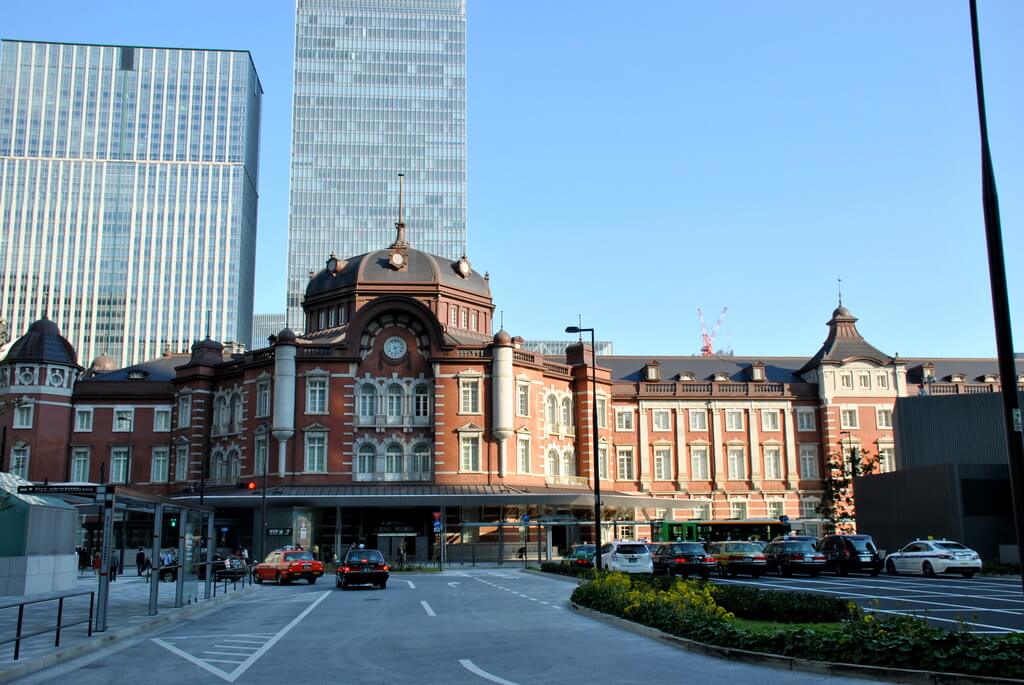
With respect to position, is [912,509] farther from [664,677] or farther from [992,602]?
[664,677]

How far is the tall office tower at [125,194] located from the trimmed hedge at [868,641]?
138676 mm

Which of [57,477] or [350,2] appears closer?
[57,477]

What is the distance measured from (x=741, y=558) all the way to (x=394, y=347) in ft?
103

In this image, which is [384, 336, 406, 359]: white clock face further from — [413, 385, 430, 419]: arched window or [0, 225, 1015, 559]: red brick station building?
[413, 385, 430, 419]: arched window

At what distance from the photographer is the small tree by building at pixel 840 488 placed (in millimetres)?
68000

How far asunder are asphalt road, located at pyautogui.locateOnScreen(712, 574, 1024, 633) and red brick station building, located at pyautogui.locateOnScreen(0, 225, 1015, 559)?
26.2m

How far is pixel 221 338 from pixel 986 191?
147 m

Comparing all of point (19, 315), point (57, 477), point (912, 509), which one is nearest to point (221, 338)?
point (19, 315)

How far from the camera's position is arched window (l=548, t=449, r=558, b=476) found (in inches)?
2598

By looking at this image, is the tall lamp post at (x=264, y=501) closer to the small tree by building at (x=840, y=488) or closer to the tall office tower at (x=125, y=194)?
the small tree by building at (x=840, y=488)

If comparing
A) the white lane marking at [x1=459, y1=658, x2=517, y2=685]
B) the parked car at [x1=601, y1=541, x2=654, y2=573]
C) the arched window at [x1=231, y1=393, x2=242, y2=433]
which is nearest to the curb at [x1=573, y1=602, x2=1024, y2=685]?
the white lane marking at [x1=459, y1=658, x2=517, y2=685]

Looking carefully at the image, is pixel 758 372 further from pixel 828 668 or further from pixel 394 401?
pixel 828 668

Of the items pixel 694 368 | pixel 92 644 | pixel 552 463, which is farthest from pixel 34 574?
pixel 694 368

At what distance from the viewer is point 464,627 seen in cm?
2000
